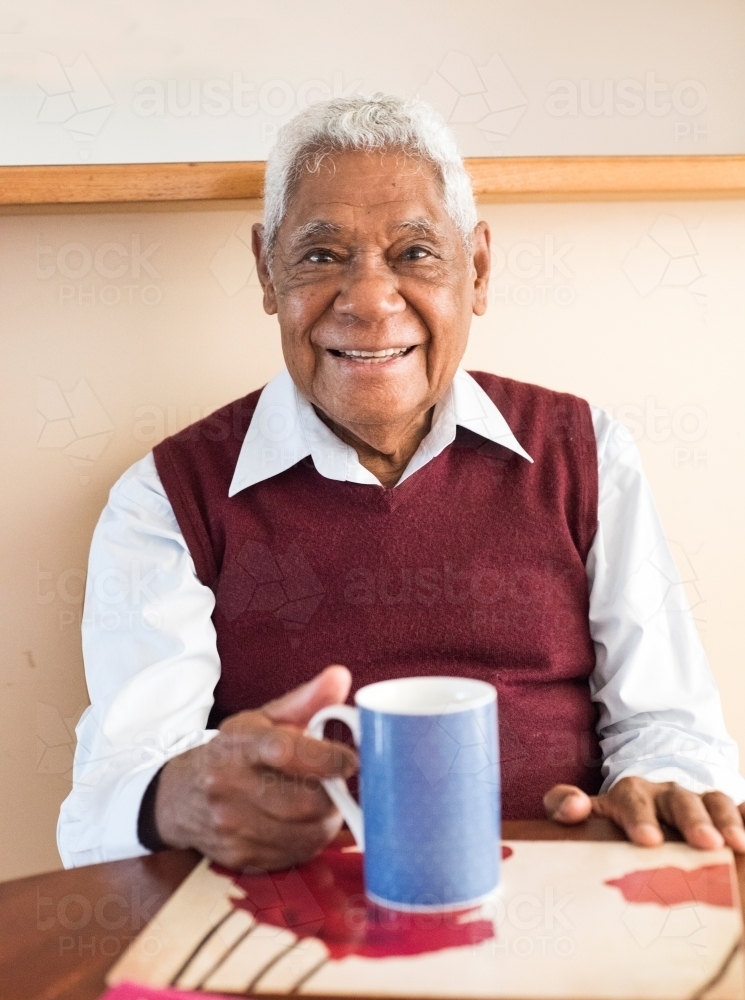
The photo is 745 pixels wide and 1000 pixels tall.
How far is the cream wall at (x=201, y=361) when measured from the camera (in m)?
1.37

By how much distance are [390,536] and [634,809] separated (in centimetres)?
48

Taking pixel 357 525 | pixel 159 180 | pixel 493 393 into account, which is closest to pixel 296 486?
pixel 357 525

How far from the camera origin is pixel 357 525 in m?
1.19

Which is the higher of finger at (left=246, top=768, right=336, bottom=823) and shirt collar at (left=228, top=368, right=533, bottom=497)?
shirt collar at (left=228, top=368, right=533, bottom=497)

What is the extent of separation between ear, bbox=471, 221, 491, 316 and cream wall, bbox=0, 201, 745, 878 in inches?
4.5

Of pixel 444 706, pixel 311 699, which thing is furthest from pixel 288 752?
pixel 444 706

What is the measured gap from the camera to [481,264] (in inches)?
50.8

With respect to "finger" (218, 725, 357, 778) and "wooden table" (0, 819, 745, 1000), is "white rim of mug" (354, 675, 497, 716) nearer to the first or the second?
"finger" (218, 725, 357, 778)

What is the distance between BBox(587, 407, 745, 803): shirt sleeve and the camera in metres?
1.14

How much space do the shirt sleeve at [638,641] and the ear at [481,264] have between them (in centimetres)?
21

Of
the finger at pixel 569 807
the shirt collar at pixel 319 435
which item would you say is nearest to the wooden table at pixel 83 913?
the finger at pixel 569 807

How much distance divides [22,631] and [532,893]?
946 mm

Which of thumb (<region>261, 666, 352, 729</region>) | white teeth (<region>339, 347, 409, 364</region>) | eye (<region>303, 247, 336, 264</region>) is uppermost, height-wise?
eye (<region>303, 247, 336, 264</region>)

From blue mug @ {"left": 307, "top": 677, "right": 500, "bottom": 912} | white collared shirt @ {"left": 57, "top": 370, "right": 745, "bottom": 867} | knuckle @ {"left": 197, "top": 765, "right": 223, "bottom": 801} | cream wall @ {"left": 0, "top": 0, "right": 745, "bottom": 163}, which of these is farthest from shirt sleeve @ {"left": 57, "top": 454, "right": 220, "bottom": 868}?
cream wall @ {"left": 0, "top": 0, "right": 745, "bottom": 163}
